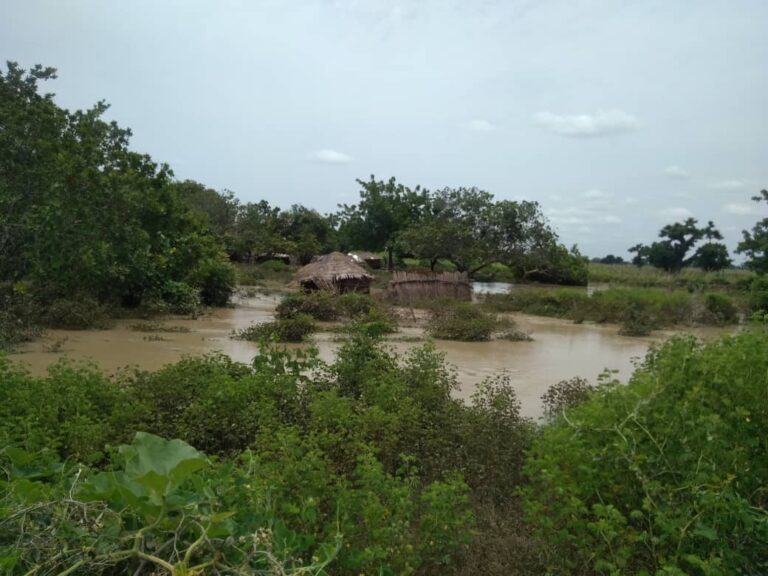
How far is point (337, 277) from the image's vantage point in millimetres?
22781

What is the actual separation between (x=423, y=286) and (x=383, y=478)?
63.8 ft

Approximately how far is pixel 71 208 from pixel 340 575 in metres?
12.0

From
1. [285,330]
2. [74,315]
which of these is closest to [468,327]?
[285,330]

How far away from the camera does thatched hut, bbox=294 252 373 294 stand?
22.8 m

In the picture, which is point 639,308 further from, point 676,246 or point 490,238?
point 676,246

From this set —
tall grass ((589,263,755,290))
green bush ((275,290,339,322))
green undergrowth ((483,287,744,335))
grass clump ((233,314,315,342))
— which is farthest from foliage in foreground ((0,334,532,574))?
tall grass ((589,263,755,290))

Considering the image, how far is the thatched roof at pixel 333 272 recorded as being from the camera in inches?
899

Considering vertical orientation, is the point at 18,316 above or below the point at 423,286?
below

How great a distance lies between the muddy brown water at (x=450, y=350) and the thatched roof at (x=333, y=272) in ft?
15.5

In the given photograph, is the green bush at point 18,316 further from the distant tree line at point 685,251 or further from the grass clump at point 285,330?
the distant tree line at point 685,251

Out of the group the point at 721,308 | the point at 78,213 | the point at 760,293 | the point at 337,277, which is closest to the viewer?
the point at 78,213

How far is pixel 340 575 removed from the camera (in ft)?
10.0

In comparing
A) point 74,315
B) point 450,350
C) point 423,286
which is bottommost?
point 450,350

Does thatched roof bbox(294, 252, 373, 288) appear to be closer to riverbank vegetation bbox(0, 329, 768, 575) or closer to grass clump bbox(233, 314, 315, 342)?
grass clump bbox(233, 314, 315, 342)
